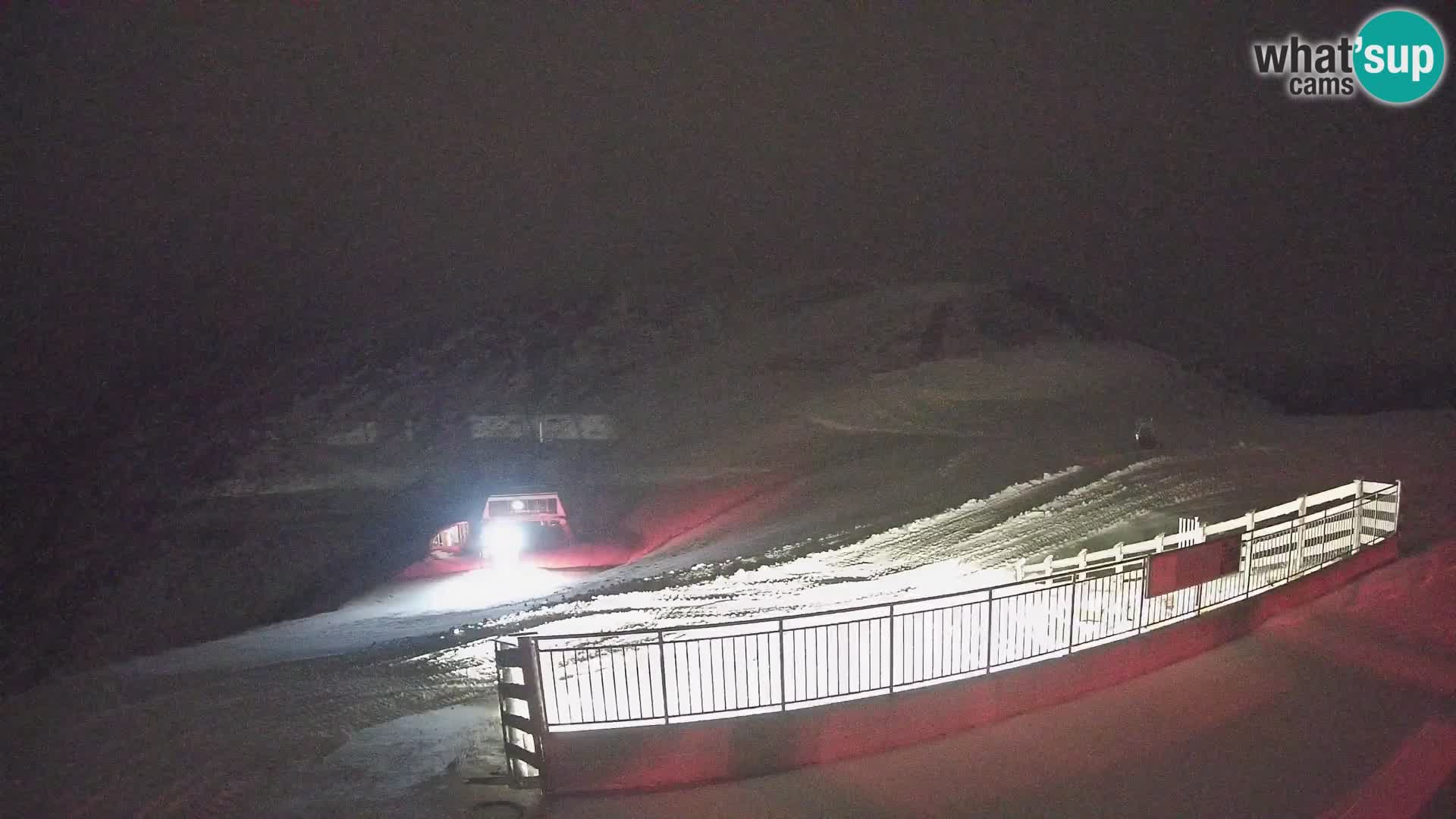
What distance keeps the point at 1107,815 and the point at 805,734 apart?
223cm

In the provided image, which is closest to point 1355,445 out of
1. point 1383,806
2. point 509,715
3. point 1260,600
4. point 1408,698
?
point 1260,600

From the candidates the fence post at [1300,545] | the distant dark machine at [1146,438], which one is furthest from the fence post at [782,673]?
the distant dark machine at [1146,438]

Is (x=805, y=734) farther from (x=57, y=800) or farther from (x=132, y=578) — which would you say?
(x=132, y=578)

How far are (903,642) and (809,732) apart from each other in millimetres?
1190

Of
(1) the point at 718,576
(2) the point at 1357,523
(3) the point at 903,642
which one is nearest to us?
(3) the point at 903,642

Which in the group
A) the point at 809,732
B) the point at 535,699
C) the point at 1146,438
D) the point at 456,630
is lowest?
the point at 1146,438

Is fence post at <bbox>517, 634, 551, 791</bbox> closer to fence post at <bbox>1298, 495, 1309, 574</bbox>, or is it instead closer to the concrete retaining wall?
the concrete retaining wall

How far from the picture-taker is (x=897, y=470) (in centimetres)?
2089

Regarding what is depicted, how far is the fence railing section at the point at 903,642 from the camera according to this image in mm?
6375

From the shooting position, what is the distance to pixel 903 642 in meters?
6.77

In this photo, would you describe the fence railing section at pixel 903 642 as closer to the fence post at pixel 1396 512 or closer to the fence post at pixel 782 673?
the fence post at pixel 782 673

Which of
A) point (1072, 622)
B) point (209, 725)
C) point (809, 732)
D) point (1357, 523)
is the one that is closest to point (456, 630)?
point (209, 725)

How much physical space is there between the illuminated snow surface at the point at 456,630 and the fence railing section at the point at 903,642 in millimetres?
1286

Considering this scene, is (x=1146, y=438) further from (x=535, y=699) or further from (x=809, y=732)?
(x=535, y=699)
